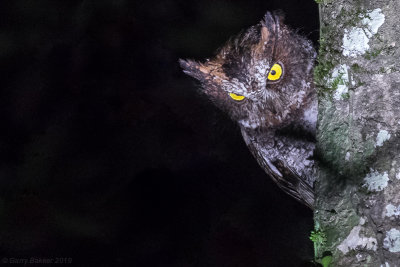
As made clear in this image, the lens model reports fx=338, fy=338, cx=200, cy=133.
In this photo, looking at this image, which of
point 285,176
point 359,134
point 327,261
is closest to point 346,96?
point 359,134

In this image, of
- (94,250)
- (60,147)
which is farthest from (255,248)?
(60,147)

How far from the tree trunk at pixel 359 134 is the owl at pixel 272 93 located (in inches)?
2.9

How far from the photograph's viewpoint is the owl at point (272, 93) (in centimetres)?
185

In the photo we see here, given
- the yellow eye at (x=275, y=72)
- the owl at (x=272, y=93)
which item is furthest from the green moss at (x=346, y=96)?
the yellow eye at (x=275, y=72)

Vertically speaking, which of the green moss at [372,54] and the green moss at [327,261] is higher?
the green moss at [372,54]

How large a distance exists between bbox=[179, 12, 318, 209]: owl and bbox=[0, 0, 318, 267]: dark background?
8cm

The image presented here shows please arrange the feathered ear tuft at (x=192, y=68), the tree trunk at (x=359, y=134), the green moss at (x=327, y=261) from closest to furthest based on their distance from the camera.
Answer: the tree trunk at (x=359, y=134) < the feathered ear tuft at (x=192, y=68) < the green moss at (x=327, y=261)

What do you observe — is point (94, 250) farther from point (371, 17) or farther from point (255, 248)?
point (371, 17)

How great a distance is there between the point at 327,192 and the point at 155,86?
1157 millimetres

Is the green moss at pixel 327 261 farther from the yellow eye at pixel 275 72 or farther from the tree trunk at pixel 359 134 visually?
the yellow eye at pixel 275 72

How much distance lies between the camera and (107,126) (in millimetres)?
1797

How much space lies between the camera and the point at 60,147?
70.2 inches

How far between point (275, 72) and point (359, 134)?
0.56 meters

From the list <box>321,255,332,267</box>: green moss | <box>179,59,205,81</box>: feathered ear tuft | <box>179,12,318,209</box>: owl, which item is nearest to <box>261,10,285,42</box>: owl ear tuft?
<box>179,12,318,209</box>: owl
